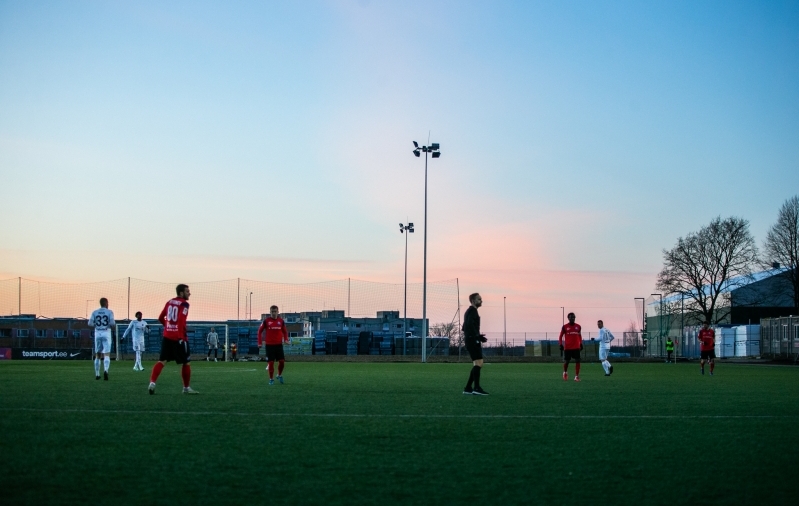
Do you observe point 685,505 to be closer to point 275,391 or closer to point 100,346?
point 275,391

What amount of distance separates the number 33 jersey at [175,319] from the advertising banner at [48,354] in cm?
3878

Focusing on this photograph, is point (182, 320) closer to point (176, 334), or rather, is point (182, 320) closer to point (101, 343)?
point (176, 334)

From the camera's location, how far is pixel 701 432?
30.7 ft

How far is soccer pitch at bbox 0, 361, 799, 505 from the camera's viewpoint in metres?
5.79

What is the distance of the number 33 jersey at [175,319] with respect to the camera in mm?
14781

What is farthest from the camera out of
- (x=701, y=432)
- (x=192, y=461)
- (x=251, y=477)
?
(x=701, y=432)

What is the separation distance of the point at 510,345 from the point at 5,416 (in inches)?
2474

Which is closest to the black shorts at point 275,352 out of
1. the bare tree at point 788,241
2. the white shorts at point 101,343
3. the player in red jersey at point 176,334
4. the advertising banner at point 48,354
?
the player in red jersey at point 176,334

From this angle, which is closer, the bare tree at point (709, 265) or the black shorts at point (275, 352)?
the black shorts at point (275, 352)

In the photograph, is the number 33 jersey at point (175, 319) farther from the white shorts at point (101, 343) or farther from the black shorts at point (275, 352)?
the white shorts at point (101, 343)

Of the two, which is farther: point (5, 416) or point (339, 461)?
point (5, 416)

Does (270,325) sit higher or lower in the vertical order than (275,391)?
higher

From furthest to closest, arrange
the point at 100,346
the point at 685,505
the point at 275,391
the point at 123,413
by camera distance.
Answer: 1. the point at 100,346
2. the point at 275,391
3. the point at 123,413
4. the point at 685,505

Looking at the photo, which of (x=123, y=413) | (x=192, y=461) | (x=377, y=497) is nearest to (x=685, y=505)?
(x=377, y=497)
